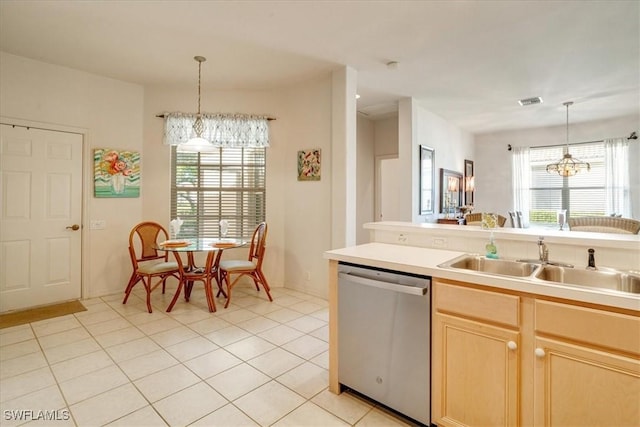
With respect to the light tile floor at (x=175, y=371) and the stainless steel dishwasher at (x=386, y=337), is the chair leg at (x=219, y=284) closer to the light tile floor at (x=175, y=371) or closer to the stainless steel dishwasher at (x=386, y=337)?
the light tile floor at (x=175, y=371)

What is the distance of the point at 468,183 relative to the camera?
709cm

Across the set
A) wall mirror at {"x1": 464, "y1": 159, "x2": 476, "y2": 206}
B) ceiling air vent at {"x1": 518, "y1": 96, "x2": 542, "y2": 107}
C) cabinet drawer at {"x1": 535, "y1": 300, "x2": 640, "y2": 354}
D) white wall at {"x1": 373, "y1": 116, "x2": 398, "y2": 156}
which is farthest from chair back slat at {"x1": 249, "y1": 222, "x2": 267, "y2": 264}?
wall mirror at {"x1": 464, "y1": 159, "x2": 476, "y2": 206}

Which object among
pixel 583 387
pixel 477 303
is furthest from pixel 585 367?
pixel 477 303

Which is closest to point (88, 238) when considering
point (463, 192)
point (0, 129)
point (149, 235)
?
point (149, 235)

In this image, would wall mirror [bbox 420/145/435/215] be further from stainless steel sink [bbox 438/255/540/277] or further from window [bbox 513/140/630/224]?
stainless steel sink [bbox 438/255/540/277]

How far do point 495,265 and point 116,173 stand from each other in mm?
4404

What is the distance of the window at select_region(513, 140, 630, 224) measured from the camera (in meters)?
6.05

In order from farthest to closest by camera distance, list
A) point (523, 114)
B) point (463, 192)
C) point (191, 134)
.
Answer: point (463, 192)
point (523, 114)
point (191, 134)

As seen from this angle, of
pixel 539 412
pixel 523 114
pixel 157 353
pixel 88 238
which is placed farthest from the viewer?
pixel 523 114

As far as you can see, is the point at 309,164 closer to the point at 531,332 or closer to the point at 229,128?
the point at 229,128

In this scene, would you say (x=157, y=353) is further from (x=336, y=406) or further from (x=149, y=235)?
(x=149, y=235)

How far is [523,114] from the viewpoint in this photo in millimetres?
5836

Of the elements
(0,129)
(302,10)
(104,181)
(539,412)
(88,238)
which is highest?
(302,10)

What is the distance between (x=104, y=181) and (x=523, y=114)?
6.96 metres
